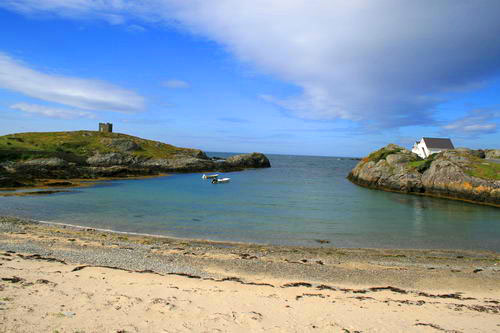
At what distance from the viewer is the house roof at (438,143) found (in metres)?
65.8

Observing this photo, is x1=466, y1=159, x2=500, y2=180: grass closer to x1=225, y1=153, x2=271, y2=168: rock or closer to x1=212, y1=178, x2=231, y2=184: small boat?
x1=212, y1=178, x2=231, y2=184: small boat

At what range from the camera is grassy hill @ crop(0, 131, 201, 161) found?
193ft

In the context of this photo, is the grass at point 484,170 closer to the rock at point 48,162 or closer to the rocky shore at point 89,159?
the rocky shore at point 89,159

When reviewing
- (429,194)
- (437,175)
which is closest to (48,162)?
(429,194)

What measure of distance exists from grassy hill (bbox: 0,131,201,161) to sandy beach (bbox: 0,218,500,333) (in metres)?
51.7

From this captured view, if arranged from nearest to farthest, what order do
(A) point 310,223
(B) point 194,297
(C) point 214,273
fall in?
(B) point 194,297 < (C) point 214,273 < (A) point 310,223

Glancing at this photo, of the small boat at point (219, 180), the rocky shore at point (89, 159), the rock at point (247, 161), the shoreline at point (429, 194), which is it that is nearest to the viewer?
the shoreline at point (429, 194)

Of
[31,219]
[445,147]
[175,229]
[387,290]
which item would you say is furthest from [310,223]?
[445,147]

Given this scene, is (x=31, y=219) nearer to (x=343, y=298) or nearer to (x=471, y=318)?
(x=343, y=298)

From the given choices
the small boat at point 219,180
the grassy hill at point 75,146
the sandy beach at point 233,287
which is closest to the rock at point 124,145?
the grassy hill at point 75,146

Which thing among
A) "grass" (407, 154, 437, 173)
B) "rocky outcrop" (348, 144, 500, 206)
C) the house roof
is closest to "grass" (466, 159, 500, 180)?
"rocky outcrop" (348, 144, 500, 206)

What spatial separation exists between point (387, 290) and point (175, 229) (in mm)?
12963

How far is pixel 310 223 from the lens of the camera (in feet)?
72.6

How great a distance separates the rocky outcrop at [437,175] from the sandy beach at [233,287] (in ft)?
79.1
